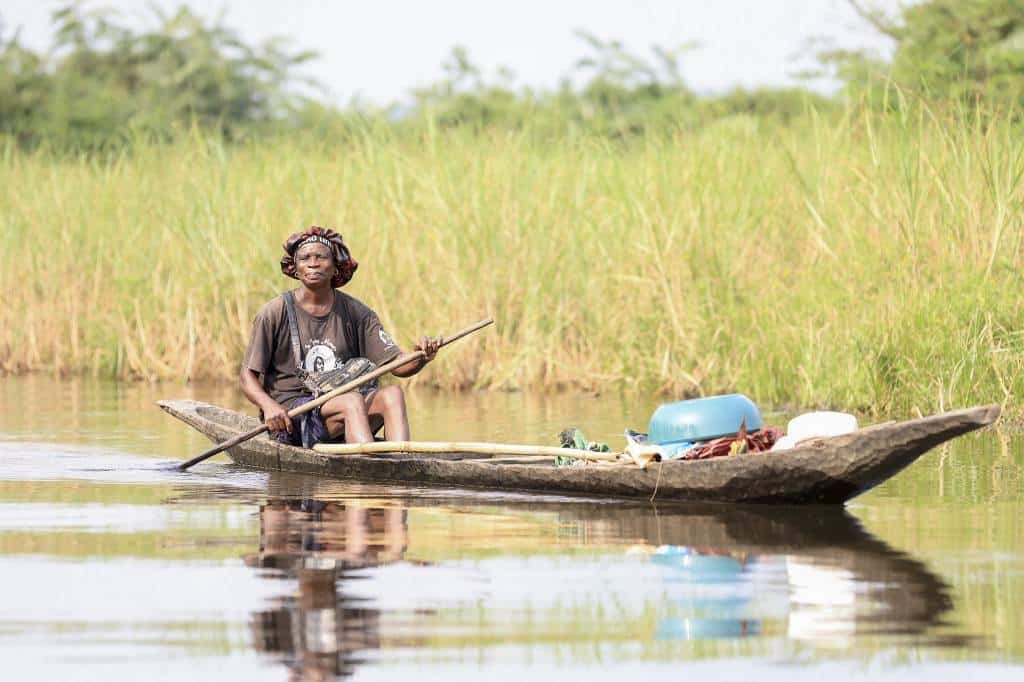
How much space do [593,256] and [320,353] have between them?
564 cm

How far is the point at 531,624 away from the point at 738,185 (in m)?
9.72

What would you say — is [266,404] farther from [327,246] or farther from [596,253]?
[596,253]

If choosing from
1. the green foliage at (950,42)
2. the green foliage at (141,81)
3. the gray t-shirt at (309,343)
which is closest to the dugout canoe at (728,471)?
the gray t-shirt at (309,343)

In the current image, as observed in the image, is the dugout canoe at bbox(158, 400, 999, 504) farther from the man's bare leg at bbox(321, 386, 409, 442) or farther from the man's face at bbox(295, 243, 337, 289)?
the man's face at bbox(295, 243, 337, 289)

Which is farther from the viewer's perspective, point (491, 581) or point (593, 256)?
point (593, 256)

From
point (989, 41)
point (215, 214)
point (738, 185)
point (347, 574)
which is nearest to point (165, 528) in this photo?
point (347, 574)

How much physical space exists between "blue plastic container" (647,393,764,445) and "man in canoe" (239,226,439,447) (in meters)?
1.67

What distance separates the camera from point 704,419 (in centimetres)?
883

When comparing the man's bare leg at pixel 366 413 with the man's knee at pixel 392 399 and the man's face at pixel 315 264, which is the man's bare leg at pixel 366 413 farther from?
the man's face at pixel 315 264

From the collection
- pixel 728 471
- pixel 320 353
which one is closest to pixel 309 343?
pixel 320 353

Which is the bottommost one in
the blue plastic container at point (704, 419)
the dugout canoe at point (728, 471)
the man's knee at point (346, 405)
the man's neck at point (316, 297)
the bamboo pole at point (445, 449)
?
the dugout canoe at point (728, 471)

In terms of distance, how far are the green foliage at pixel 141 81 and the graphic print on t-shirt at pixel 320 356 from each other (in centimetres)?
2100

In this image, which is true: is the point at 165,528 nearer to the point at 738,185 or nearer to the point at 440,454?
the point at 440,454

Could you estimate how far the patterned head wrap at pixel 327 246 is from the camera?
33.7 feet
